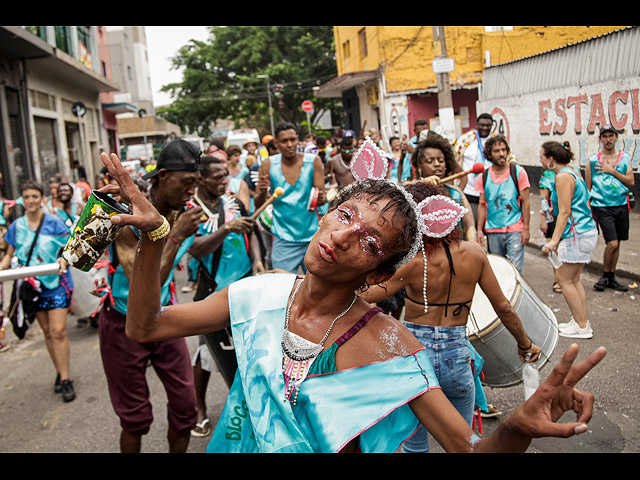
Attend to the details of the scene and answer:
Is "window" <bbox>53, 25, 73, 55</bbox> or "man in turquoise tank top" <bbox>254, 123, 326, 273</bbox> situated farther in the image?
"window" <bbox>53, 25, 73, 55</bbox>

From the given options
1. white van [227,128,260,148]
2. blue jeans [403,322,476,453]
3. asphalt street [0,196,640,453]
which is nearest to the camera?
blue jeans [403,322,476,453]

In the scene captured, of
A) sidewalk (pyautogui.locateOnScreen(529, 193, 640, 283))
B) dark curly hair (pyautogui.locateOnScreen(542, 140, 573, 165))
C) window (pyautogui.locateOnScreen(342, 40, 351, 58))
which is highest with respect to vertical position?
window (pyautogui.locateOnScreen(342, 40, 351, 58))

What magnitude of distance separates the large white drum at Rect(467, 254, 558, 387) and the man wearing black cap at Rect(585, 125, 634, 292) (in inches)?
158

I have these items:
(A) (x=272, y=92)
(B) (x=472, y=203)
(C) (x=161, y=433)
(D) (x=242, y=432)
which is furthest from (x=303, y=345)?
(A) (x=272, y=92)

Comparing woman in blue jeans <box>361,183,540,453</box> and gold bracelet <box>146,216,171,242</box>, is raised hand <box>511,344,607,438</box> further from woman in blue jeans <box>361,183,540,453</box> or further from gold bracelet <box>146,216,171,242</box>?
woman in blue jeans <box>361,183,540,453</box>

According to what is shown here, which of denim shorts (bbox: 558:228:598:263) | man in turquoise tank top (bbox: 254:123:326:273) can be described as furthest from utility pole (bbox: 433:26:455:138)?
man in turquoise tank top (bbox: 254:123:326:273)

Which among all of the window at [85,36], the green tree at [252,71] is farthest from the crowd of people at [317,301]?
the green tree at [252,71]

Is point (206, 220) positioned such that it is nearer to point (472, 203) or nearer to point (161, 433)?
point (161, 433)

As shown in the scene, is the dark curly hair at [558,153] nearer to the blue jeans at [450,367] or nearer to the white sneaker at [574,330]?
the white sneaker at [574,330]

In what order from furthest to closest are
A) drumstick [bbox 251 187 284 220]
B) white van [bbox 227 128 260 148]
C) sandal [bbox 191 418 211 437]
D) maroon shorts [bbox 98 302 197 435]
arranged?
white van [bbox 227 128 260 148], sandal [bbox 191 418 211 437], drumstick [bbox 251 187 284 220], maroon shorts [bbox 98 302 197 435]

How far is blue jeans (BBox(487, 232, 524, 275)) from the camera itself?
655 cm

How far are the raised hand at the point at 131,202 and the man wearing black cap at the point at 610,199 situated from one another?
6.59 metres

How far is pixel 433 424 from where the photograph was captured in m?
1.82
